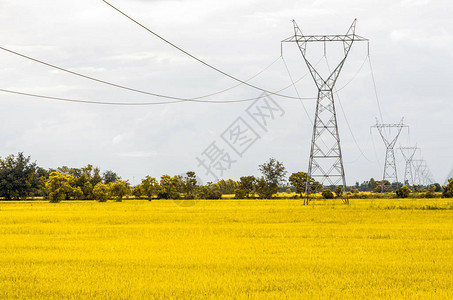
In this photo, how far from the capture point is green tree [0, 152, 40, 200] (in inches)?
4895

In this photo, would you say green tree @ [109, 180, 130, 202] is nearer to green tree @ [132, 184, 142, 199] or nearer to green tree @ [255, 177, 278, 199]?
green tree @ [132, 184, 142, 199]

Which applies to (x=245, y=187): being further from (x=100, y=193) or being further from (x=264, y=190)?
(x=100, y=193)

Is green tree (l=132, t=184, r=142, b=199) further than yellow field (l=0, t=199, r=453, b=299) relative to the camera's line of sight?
Yes

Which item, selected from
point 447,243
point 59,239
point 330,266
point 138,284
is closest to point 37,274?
point 138,284

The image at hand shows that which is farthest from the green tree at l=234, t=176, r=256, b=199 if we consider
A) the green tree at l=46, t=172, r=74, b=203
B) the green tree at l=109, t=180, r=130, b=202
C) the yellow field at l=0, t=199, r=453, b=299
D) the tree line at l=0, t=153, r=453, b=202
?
the yellow field at l=0, t=199, r=453, b=299

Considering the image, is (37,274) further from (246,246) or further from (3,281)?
(246,246)

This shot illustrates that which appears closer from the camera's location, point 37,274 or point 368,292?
point 368,292

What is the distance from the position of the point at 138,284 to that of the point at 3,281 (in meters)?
4.37

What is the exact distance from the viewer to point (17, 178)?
12688 centimetres

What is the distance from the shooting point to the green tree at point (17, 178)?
408 ft

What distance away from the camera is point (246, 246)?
24531mm

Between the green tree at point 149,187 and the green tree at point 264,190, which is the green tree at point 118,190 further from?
the green tree at point 264,190

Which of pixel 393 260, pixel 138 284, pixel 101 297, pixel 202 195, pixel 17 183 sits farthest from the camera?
pixel 202 195

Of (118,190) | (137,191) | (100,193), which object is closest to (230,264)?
(100,193)
